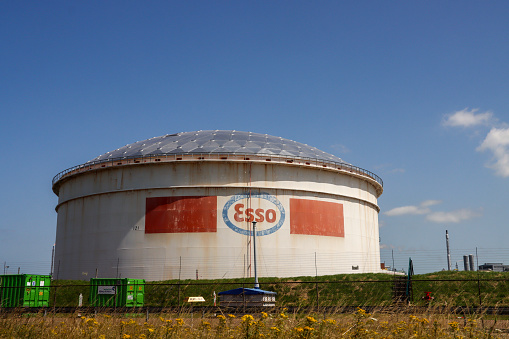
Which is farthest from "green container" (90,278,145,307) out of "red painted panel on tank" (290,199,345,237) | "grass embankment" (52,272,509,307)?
"red painted panel on tank" (290,199,345,237)

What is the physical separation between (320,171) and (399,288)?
1367 cm

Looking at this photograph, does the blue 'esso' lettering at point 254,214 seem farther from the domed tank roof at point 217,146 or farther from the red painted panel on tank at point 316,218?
the domed tank roof at point 217,146

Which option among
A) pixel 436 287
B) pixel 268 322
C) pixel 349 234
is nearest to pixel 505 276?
pixel 436 287

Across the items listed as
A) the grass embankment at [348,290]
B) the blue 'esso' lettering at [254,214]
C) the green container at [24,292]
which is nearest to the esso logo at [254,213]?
the blue 'esso' lettering at [254,214]

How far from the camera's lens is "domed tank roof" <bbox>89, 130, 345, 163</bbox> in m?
39.9

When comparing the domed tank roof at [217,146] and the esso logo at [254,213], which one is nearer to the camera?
the esso logo at [254,213]

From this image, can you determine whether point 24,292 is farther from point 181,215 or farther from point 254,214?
point 254,214

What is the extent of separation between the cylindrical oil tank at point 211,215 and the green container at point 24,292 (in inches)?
329

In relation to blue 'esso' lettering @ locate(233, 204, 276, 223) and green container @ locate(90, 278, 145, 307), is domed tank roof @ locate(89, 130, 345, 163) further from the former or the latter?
green container @ locate(90, 278, 145, 307)

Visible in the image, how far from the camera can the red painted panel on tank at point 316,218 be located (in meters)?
38.0

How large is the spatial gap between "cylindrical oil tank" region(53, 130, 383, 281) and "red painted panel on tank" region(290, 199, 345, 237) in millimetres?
77

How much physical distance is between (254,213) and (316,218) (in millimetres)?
4980

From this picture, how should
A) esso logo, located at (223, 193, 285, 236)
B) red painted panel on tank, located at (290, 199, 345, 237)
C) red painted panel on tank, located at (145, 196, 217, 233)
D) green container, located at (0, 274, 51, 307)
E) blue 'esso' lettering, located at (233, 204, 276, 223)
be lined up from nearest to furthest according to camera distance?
green container, located at (0, 274, 51, 307) < red painted panel on tank, located at (145, 196, 217, 233) < esso logo, located at (223, 193, 285, 236) < blue 'esso' lettering, located at (233, 204, 276, 223) < red painted panel on tank, located at (290, 199, 345, 237)

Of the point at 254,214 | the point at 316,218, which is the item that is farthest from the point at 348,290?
the point at 254,214
